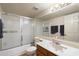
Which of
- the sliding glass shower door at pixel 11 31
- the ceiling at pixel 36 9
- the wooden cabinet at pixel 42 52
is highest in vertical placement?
the ceiling at pixel 36 9

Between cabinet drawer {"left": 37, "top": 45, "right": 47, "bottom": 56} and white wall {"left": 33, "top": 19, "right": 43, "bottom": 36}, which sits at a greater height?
white wall {"left": 33, "top": 19, "right": 43, "bottom": 36}

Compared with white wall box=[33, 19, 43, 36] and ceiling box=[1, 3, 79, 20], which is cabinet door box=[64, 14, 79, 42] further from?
white wall box=[33, 19, 43, 36]

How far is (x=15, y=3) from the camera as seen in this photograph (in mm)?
1259

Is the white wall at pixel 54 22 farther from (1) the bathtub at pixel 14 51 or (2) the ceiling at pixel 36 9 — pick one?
(1) the bathtub at pixel 14 51

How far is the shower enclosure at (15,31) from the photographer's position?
1.28 m

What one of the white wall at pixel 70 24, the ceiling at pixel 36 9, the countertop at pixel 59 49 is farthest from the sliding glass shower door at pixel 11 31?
the white wall at pixel 70 24

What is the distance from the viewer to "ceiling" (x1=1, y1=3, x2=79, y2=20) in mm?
1241

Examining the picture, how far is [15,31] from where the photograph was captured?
1.34 metres

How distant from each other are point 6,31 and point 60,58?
0.91 meters

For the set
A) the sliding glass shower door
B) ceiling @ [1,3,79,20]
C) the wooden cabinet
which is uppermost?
ceiling @ [1,3,79,20]

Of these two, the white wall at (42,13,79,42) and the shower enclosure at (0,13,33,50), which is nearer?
the white wall at (42,13,79,42)

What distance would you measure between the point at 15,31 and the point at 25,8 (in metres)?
0.40

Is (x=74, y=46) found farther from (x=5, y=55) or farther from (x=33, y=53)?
(x=5, y=55)

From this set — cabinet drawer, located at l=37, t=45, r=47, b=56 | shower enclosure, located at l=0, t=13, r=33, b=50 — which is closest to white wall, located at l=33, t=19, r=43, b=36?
shower enclosure, located at l=0, t=13, r=33, b=50
